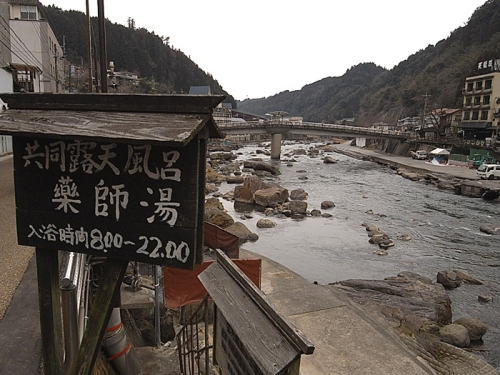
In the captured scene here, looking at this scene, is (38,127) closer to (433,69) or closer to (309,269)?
(309,269)

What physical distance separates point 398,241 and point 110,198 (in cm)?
1584

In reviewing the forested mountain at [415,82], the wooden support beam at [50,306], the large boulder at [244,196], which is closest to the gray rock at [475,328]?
the wooden support beam at [50,306]

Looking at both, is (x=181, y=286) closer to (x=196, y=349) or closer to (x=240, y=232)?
(x=196, y=349)

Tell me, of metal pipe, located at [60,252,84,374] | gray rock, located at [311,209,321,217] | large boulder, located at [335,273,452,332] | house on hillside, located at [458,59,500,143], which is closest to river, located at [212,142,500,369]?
gray rock, located at [311,209,321,217]

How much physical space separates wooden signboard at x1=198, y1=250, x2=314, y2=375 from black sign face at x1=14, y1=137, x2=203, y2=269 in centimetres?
47

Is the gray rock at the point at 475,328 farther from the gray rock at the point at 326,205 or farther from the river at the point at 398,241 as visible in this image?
the gray rock at the point at 326,205

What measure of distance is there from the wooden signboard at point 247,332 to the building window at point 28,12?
35.9 metres

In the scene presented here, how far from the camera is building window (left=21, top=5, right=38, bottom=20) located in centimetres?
3114

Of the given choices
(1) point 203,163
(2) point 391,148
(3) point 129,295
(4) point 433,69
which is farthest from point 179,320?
(4) point 433,69

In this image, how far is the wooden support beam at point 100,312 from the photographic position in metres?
2.67

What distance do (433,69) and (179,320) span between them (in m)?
80.4

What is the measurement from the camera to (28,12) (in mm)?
31328

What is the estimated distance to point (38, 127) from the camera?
253 centimetres

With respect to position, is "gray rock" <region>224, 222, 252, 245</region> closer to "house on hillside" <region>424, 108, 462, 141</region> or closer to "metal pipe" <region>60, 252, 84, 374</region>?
"metal pipe" <region>60, 252, 84, 374</region>
